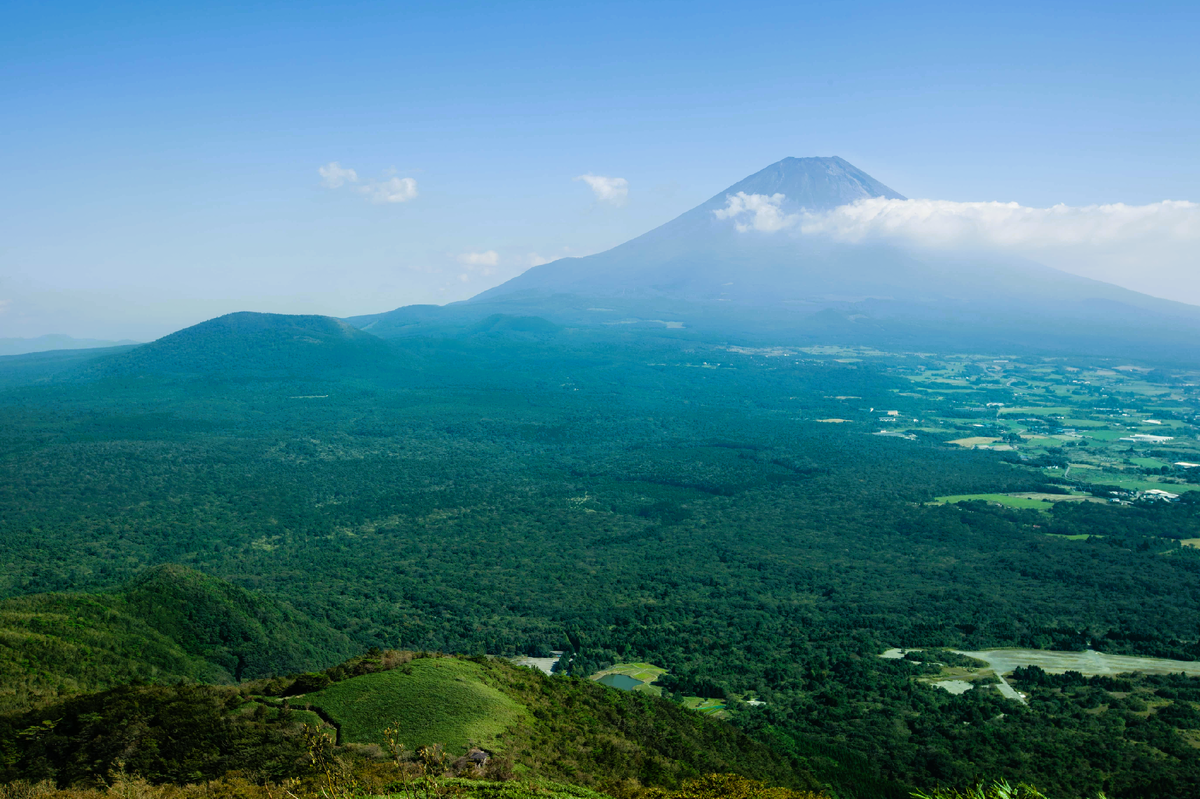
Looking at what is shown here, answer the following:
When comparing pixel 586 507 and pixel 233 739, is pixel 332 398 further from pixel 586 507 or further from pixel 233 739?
pixel 233 739

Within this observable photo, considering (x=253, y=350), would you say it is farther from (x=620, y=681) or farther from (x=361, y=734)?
(x=361, y=734)

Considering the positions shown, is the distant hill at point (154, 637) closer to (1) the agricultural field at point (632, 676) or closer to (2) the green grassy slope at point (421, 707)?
(2) the green grassy slope at point (421, 707)

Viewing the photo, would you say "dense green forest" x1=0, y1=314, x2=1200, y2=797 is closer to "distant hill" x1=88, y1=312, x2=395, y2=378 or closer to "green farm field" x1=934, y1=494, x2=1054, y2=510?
"green farm field" x1=934, y1=494, x2=1054, y2=510

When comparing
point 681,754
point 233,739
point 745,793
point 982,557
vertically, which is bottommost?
point 982,557

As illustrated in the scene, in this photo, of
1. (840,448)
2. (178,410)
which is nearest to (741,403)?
(840,448)

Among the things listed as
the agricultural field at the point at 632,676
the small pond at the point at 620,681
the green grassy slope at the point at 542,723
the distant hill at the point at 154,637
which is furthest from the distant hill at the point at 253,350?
the green grassy slope at the point at 542,723

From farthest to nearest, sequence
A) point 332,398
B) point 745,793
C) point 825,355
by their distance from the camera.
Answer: point 825,355, point 332,398, point 745,793
